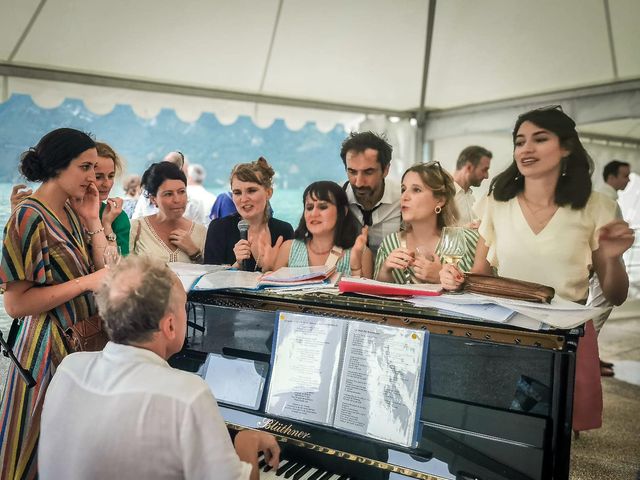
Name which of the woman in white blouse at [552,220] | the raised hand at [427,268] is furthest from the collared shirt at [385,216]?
the woman in white blouse at [552,220]

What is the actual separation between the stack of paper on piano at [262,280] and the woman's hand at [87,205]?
0.64 m

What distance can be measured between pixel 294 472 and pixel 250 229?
1421mm

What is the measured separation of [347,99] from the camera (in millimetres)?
3043

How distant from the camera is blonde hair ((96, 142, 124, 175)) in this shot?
293 cm

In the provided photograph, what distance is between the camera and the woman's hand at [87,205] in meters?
2.33

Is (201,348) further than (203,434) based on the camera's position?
Yes

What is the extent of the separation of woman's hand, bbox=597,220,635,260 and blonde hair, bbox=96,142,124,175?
2442mm

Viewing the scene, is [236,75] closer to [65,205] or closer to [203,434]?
[65,205]

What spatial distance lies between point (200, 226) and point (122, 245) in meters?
0.41

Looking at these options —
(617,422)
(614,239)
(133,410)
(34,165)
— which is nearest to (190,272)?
(34,165)

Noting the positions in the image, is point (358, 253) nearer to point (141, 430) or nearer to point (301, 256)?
point (301, 256)

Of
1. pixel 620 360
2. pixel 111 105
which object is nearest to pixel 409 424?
pixel 620 360

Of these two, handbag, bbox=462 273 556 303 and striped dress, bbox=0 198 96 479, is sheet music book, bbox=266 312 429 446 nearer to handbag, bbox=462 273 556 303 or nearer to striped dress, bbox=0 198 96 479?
handbag, bbox=462 273 556 303

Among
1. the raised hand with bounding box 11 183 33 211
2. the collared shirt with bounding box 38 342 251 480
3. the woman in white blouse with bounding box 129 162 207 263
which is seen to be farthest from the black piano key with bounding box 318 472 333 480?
the raised hand with bounding box 11 183 33 211
